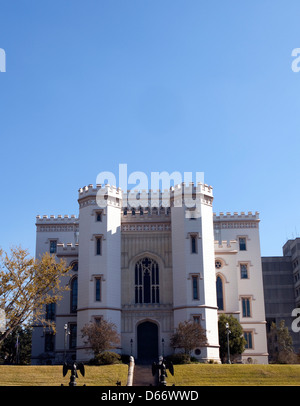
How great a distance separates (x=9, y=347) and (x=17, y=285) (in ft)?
135

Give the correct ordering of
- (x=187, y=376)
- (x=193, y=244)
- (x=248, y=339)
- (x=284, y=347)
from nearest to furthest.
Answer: (x=187, y=376) → (x=193, y=244) → (x=248, y=339) → (x=284, y=347)

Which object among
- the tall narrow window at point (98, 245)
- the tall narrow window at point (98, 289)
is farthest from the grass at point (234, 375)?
the tall narrow window at point (98, 245)

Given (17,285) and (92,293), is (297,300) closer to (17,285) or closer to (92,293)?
(92,293)

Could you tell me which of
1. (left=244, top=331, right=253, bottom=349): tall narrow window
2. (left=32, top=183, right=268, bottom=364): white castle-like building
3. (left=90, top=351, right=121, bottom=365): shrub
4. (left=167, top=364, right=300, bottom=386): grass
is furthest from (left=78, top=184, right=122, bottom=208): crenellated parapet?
(left=244, top=331, right=253, bottom=349): tall narrow window

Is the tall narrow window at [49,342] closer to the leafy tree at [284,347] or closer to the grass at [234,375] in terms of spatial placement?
the grass at [234,375]

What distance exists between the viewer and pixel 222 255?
55688 millimetres

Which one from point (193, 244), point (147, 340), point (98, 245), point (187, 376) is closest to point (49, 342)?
point (147, 340)

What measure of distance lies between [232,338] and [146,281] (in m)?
9.59

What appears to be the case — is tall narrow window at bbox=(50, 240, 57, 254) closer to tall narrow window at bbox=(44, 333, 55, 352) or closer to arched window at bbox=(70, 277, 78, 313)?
arched window at bbox=(70, 277, 78, 313)

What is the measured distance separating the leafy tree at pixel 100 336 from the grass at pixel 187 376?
148 inches

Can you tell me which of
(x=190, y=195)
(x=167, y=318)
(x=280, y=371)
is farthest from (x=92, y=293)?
(x=280, y=371)

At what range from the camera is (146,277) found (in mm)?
51031

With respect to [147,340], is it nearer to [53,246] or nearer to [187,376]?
[187,376]

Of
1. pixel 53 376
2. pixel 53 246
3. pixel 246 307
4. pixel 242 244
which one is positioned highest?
pixel 53 246
